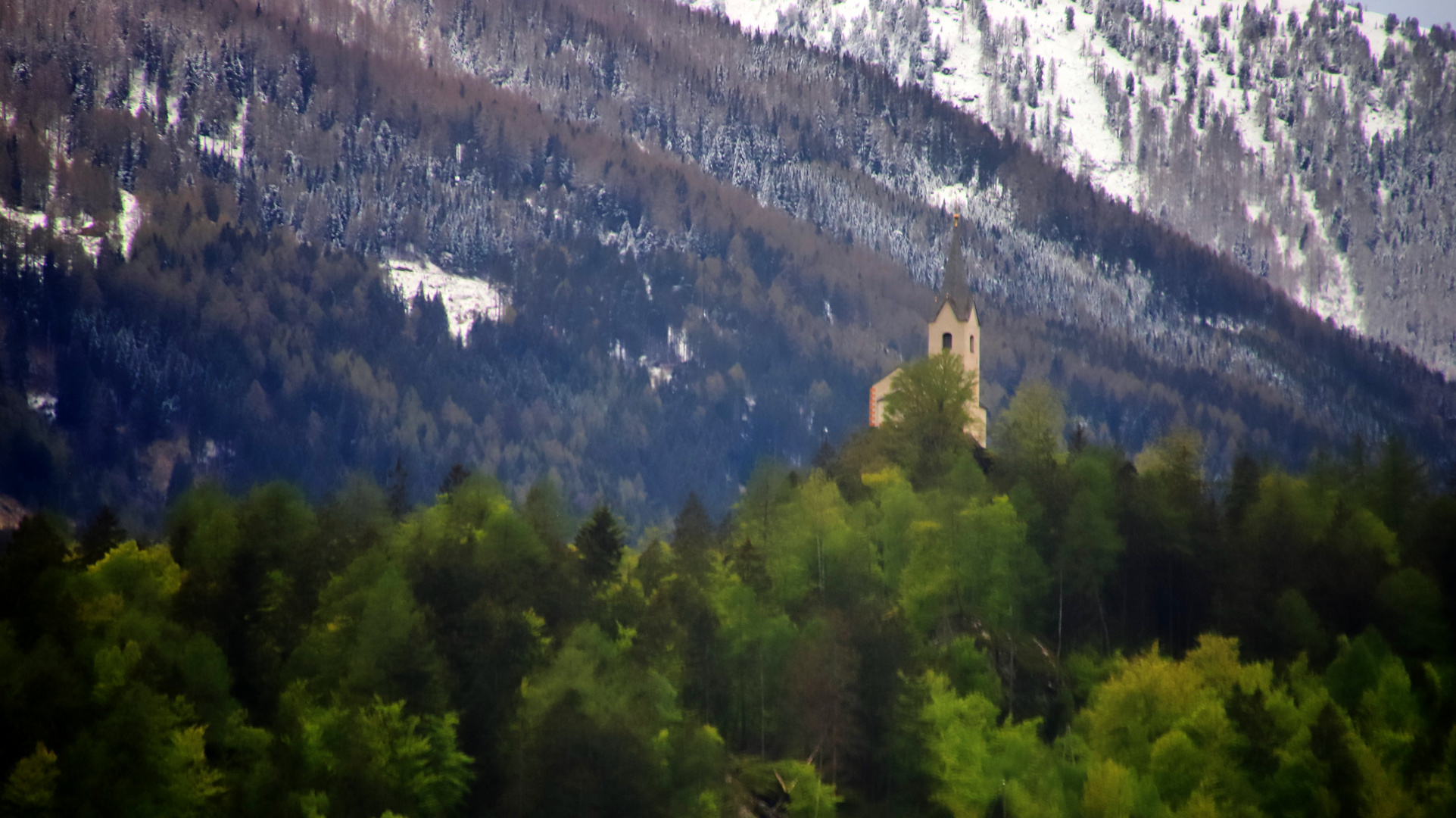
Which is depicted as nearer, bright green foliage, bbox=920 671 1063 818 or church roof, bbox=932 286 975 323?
bright green foliage, bbox=920 671 1063 818

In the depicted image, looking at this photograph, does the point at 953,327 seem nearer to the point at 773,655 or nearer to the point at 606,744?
the point at 773,655

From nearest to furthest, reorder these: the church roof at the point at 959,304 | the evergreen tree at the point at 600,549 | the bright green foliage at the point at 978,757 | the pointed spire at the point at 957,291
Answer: the bright green foliage at the point at 978,757 < the evergreen tree at the point at 600,549 < the church roof at the point at 959,304 < the pointed spire at the point at 957,291

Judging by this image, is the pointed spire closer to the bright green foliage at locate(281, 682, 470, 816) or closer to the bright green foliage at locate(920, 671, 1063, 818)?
the bright green foliage at locate(920, 671, 1063, 818)

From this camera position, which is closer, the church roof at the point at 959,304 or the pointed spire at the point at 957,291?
the church roof at the point at 959,304

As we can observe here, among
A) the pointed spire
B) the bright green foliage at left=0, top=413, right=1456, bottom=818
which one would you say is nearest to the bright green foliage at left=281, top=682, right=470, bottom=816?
the bright green foliage at left=0, top=413, right=1456, bottom=818

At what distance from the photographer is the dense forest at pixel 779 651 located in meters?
61.3

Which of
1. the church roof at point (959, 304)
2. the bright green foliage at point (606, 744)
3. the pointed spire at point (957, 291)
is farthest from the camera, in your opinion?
the pointed spire at point (957, 291)

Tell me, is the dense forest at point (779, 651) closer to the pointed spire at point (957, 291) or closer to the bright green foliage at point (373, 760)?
the bright green foliage at point (373, 760)

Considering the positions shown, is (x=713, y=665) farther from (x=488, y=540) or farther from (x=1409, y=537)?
(x=1409, y=537)

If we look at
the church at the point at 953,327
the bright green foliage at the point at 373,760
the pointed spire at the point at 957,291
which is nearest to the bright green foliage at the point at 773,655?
the bright green foliage at the point at 373,760

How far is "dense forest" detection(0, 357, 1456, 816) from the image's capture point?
61344 millimetres

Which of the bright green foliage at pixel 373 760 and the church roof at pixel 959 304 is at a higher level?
the church roof at pixel 959 304

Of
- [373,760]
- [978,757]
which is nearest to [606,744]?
[373,760]

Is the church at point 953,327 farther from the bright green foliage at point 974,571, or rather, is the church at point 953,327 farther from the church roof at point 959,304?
the bright green foliage at point 974,571
